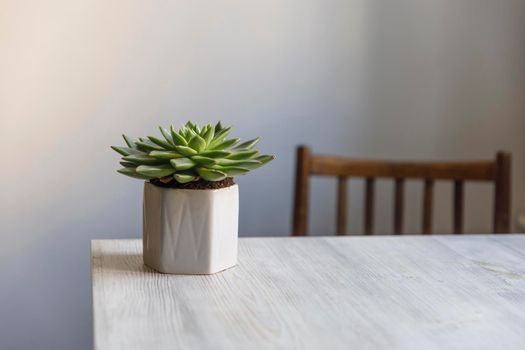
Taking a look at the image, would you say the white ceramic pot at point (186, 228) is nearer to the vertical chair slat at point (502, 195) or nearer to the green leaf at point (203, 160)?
the green leaf at point (203, 160)

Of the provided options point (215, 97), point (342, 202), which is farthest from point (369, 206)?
point (215, 97)

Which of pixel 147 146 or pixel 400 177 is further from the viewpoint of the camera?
pixel 400 177

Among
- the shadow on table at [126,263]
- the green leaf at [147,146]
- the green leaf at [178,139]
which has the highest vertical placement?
the green leaf at [178,139]

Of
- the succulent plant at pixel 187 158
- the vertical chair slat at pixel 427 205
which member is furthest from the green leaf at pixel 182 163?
the vertical chair slat at pixel 427 205

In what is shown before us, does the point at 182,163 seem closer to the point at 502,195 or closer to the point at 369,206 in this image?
the point at 369,206

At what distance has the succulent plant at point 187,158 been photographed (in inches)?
33.3

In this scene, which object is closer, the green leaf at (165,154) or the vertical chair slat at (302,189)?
the green leaf at (165,154)

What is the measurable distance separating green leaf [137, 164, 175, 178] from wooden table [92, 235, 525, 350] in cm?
12

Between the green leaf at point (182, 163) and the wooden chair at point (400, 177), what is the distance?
603mm

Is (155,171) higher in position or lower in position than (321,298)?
higher

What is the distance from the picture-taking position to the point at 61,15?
1.69 metres

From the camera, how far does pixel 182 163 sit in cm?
84

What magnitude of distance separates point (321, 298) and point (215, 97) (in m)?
1.05

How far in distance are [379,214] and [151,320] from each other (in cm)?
127
